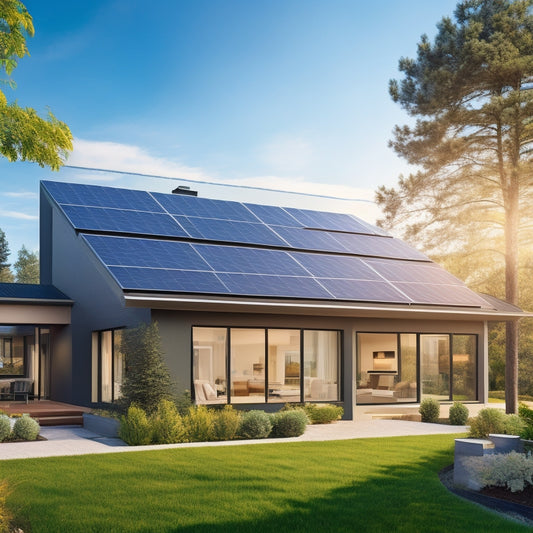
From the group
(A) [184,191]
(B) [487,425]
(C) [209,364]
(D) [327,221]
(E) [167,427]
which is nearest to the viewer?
(E) [167,427]

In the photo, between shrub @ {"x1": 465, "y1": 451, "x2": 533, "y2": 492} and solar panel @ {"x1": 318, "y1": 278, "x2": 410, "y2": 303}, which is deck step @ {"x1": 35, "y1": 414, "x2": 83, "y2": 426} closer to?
solar panel @ {"x1": 318, "y1": 278, "x2": 410, "y2": 303}

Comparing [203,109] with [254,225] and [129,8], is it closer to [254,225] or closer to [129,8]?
[129,8]

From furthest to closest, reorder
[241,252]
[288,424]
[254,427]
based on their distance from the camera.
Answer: [241,252] → [288,424] → [254,427]

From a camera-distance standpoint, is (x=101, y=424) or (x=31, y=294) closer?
(x=101, y=424)

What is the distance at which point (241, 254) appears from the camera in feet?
62.3

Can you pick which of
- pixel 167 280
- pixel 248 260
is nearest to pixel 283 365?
pixel 248 260

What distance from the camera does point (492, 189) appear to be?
91.0 feet

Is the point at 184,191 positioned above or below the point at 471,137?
below

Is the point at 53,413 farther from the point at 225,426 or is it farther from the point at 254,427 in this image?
the point at 254,427

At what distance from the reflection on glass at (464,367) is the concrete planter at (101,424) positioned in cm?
1046

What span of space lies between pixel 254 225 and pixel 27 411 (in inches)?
335

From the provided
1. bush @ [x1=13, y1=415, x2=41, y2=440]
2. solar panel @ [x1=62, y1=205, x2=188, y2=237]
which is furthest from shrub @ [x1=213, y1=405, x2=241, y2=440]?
solar panel @ [x1=62, y1=205, x2=188, y2=237]

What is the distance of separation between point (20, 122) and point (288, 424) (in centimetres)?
942

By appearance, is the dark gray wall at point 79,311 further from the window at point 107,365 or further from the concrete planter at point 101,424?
the concrete planter at point 101,424
